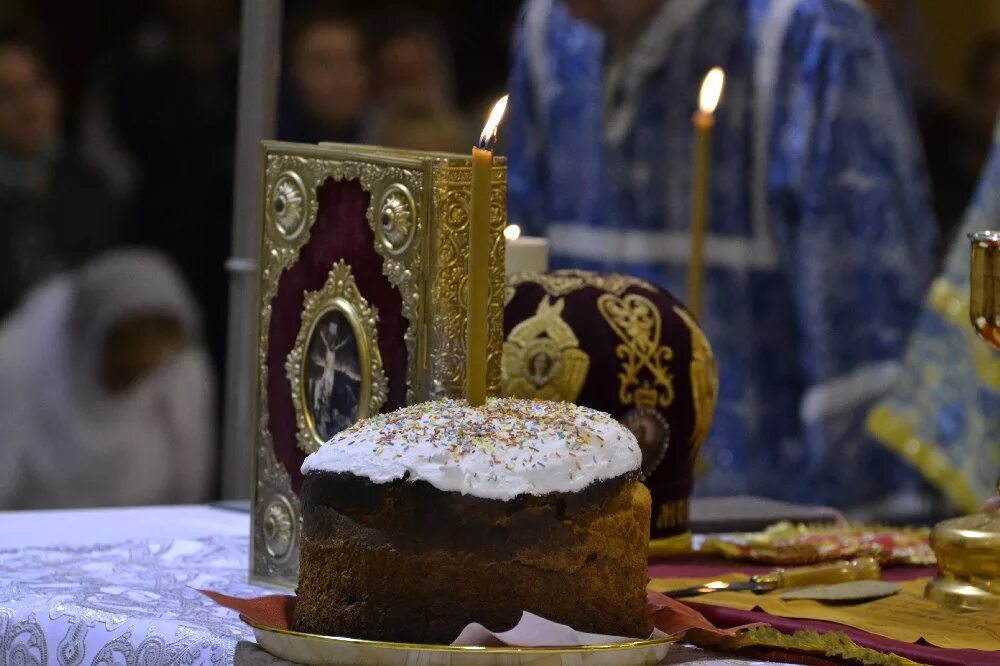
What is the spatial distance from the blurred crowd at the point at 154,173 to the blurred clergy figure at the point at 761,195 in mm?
950

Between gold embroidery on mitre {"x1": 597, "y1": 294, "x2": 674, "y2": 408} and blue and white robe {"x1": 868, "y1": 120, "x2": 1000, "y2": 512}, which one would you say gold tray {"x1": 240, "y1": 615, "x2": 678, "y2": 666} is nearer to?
gold embroidery on mitre {"x1": 597, "y1": 294, "x2": 674, "y2": 408}

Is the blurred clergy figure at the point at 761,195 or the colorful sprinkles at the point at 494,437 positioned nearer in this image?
the colorful sprinkles at the point at 494,437

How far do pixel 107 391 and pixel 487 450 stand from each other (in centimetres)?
385

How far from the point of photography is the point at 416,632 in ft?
3.79

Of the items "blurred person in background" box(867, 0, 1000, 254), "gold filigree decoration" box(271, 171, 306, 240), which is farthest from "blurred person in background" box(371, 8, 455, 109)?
"gold filigree decoration" box(271, 171, 306, 240)

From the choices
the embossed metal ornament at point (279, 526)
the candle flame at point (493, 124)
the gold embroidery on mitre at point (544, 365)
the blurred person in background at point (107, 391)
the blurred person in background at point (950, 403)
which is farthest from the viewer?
the blurred person in background at point (107, 391)

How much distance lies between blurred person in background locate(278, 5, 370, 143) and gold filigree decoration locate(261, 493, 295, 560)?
340 centimetres

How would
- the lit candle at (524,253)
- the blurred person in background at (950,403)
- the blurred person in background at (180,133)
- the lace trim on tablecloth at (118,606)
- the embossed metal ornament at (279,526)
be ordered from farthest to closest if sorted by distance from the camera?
the blurred person in background at (180,133) → the blurred person in background at (950,403) → the lit candle at (524,253) → the embossed metal ornament at (279,526) → the lace trim on tablecloth at (118,606)

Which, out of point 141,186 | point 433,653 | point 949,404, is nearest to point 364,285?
point 433,653

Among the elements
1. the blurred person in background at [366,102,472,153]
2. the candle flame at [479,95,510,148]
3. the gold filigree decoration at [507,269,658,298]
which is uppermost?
the blurred person in background at [366,102,472,153]

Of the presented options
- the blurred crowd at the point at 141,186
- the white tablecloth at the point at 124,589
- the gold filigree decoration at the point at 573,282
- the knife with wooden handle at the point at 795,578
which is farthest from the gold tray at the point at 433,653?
the blurred crowd at the point at 141,186

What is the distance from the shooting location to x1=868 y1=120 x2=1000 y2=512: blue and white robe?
11.6ft

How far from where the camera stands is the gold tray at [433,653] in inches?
42.6

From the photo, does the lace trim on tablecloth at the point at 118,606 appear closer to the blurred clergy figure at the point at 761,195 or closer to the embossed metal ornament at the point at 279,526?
the embossed metal ornament at the point at 279,526
